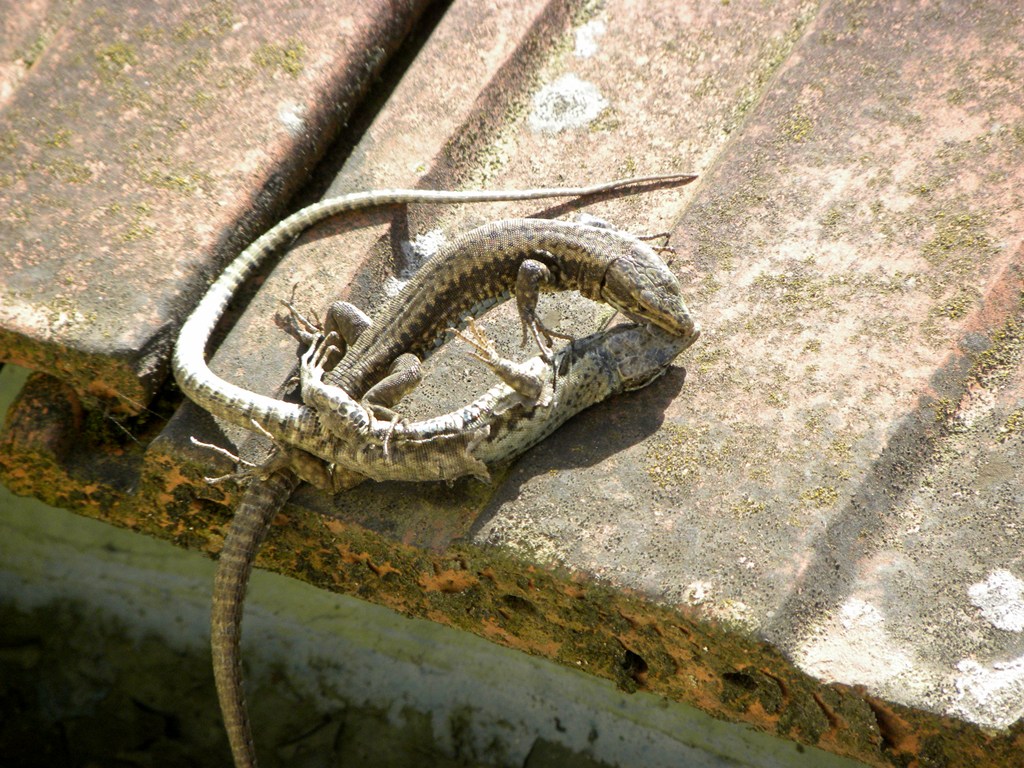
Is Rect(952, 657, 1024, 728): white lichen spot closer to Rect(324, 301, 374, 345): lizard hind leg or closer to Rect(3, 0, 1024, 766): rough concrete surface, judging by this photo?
Rect(3, 0, 1024, 766): rough concrete surface

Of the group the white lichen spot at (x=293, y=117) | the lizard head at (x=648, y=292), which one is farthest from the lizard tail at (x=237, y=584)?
the white lichen spot at (x=293, y=117)

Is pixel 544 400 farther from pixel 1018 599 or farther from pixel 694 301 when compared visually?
pixel 1018 599

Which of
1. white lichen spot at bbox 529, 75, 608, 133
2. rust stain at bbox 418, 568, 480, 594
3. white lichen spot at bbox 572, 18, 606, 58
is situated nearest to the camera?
rust stain at bbox 418, 568, 480, 594

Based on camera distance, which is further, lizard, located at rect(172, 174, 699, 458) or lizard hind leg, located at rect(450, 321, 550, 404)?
lizard, located at rect(172, 174, 699, 458)

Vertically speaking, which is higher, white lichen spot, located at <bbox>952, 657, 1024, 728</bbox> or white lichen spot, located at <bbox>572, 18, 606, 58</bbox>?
white lichen spot, located at <bbox>572, 18, 606, 58</bbox>

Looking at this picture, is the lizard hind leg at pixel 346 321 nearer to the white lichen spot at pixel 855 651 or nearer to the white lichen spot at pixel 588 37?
the white lichen spot at pixel 588 37

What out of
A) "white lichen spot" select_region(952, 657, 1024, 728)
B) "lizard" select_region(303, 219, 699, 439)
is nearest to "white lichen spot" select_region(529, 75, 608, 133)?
"lizard" select_region(303, 219, 699, 439)

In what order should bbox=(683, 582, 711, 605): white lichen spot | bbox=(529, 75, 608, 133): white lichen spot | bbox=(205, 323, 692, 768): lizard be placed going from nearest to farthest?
bbox=(683, 582, 711, 605): white lichen spot
bbox=(205, 323, 692, 768): lizard
bbox=(529, 75, 608, 133): white lichen spot

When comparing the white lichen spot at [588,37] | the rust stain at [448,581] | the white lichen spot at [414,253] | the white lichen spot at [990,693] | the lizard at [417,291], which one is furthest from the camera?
the white lichen spot at [588,37]
